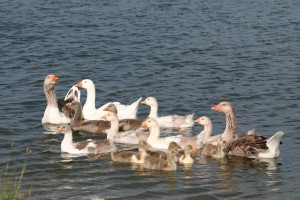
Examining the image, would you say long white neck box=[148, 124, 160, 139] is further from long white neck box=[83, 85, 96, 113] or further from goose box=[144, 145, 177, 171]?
long white neck box=[83, 85, 96, 113]

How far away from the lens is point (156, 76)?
22.6 meters

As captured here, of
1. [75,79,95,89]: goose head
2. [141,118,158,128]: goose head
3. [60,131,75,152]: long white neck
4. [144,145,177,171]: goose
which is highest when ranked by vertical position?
[75,79,95,89]: goose head

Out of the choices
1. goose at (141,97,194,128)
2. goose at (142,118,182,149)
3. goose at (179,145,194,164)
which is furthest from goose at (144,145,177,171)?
goose at (141,97,194,128)

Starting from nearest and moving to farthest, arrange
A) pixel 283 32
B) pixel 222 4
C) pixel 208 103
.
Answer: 1. pixel 208 103
2. pixel 283 32
3. pixel 222 4

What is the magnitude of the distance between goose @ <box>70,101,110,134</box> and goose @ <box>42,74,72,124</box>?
369 mm

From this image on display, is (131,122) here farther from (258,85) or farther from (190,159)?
(258,85)

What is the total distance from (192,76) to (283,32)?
20.8 feet

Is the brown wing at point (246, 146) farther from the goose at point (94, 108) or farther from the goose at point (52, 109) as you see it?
the goose at point (52, 109)

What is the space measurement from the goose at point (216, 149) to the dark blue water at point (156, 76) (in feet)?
1.08

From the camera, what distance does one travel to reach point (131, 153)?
15992 millimetres

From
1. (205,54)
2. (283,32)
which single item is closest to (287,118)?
(205,54)

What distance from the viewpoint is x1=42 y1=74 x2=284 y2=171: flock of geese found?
1595 cm

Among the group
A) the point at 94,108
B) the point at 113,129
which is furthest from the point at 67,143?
the point at 94,108

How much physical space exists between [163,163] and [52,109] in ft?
15.1
